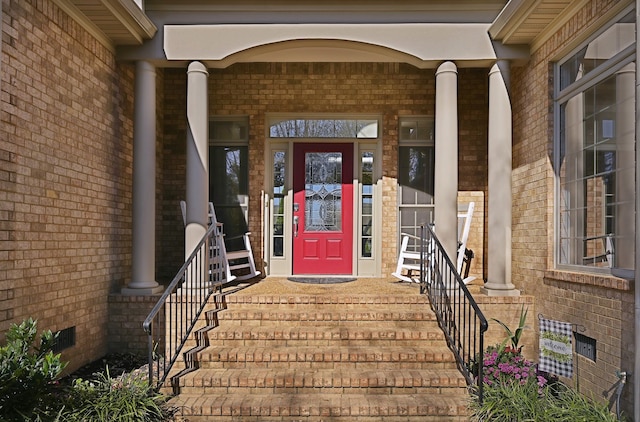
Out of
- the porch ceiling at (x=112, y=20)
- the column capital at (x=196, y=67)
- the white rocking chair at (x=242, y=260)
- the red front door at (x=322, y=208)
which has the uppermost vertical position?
the porch ceiling at (x=112, y=20)

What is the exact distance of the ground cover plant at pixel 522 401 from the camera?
348cm

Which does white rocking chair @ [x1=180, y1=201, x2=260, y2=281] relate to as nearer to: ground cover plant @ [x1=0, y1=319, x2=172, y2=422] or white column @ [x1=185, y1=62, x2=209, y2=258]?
white column @ [x1=185, y1=62, x2=209, y2=258]

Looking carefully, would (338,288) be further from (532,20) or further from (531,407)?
(532,20)

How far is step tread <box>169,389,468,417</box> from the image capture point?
3.78m

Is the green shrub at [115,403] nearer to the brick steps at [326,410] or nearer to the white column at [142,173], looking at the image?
the brick steps at [326,410]

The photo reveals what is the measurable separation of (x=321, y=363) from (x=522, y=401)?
1667mm

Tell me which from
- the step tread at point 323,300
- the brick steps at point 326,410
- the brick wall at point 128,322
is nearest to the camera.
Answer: the brick steps at point 326,410

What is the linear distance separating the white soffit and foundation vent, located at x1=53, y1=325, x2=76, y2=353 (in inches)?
123

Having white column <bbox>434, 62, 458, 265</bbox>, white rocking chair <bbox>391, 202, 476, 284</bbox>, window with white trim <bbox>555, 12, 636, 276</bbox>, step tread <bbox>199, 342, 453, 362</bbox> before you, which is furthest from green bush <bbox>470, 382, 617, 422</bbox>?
white rocking chair <bbox>391, 202, 476, 284</bbox>

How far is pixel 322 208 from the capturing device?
7.34 meters

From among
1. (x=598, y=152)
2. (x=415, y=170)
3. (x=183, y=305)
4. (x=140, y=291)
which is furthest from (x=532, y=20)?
(x=140, y=291)

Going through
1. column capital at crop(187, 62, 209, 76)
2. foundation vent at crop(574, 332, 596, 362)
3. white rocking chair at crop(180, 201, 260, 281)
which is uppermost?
column capital at crop(187, 62, 209, 76)

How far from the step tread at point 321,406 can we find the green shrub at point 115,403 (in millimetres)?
237

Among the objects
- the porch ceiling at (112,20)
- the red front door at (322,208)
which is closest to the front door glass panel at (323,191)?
the red front door at (322,208)
